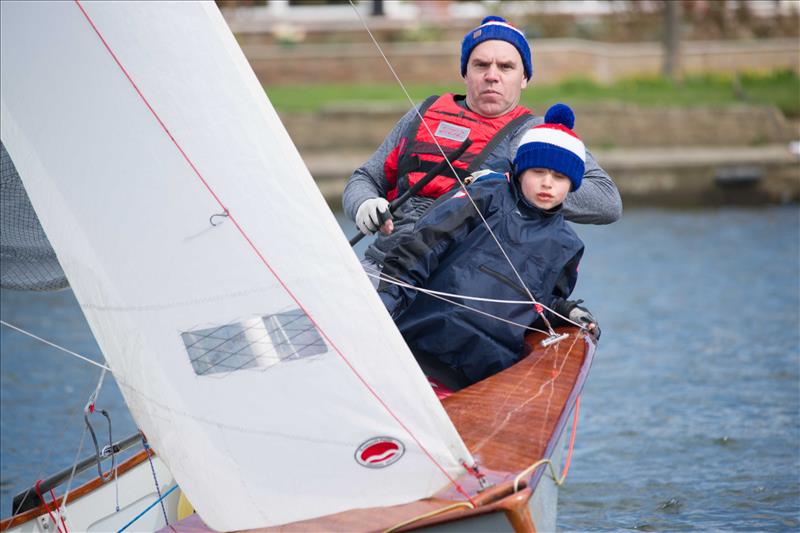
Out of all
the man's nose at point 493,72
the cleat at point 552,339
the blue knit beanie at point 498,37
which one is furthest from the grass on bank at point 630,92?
the cleat at point 552,339

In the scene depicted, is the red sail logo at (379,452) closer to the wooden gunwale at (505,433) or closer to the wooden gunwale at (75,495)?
the wooden gunwale at (505,433)

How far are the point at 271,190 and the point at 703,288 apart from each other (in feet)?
29.9

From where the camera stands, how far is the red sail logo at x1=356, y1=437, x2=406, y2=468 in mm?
3436

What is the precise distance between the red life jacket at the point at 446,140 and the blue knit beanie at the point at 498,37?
0.61ft

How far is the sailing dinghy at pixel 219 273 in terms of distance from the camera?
3.43 meters

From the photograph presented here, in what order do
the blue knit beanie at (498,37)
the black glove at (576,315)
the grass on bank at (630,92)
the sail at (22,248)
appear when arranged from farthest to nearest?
1. the grass on bank at (630,92)
2. the sail at (22,248)
3. the blue knit beanie at (498,37)
4. the black glove at (576,315)

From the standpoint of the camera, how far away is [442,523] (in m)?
3.21

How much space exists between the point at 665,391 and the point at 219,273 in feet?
17.9

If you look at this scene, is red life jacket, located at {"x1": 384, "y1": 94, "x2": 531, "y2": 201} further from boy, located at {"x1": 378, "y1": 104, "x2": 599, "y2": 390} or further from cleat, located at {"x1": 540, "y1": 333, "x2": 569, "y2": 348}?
cleat, located at {"x1": 540, "y1": 333, "x2": 569, "y2": 348}

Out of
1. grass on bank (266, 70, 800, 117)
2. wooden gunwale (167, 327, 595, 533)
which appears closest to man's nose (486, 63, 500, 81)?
wooden gunwale (167, 327, 595, 533)

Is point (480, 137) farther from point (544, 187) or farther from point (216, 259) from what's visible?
point (216, 259)

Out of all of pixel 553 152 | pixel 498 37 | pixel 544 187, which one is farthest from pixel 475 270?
pixel 498 37

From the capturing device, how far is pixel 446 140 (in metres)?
4.73

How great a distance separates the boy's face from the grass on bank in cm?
1314
